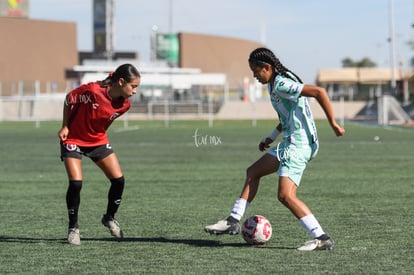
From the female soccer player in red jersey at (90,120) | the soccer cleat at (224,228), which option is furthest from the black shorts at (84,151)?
the soccer cleat at (224,228)

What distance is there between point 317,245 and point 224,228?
0.99 m

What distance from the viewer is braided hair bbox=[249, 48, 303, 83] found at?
8359 mm

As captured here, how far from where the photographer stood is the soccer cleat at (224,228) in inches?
347

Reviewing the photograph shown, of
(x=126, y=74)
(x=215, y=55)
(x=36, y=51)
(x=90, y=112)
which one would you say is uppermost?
(x=215, y=55)

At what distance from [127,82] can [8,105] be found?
58.6 meters

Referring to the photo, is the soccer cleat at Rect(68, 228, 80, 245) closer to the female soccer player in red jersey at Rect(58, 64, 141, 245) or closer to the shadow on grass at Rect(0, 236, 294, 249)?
→ the female soccer player in red jersey at Rect(58, 64, 141, 245)

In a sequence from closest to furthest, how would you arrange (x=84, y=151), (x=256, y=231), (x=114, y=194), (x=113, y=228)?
1. (x=256, y=231)
2. (x=84, y=151)
3. (x=113, y=228)
4. (x=114, y=194)

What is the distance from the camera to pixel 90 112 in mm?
8961

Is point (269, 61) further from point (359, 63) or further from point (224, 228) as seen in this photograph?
point (359, 63)

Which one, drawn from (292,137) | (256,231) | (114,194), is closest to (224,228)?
(256,231)

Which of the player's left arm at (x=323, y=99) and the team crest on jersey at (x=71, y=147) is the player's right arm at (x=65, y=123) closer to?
the team crest on jersey at (x=71, y=147)

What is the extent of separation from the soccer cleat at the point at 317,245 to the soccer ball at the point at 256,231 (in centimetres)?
44

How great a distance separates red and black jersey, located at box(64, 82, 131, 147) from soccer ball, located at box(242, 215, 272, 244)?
1.70 m

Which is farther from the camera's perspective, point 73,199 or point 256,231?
point 73,199
